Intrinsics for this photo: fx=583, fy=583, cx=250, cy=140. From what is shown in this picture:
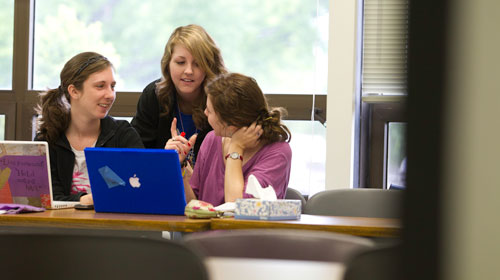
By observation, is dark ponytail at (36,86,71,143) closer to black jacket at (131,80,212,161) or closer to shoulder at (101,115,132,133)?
shoulder at (101,115,132,133)

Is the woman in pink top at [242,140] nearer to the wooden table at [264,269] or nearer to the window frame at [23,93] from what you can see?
the window frame at [23,93]

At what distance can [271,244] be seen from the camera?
68 cm

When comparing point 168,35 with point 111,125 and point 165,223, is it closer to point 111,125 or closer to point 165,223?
point 111,125

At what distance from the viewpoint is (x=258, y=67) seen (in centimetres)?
376

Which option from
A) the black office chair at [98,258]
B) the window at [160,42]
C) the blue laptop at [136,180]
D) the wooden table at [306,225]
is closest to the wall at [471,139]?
the black office chair at [98,258]

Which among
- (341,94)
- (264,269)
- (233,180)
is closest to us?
(264,269)

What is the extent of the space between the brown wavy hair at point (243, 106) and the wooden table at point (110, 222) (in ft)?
1.88

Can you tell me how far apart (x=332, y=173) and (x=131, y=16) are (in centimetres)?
170

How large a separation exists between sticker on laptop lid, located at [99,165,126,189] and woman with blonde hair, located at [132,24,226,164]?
613 millimetres

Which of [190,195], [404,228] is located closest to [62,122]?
[190,195]

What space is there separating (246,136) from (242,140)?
0.02m

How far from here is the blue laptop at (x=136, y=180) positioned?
5.87 feet

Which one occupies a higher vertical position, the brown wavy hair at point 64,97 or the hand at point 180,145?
the brown wavy hair at point 64,97

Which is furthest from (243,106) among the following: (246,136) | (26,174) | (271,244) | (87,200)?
(271,244)
